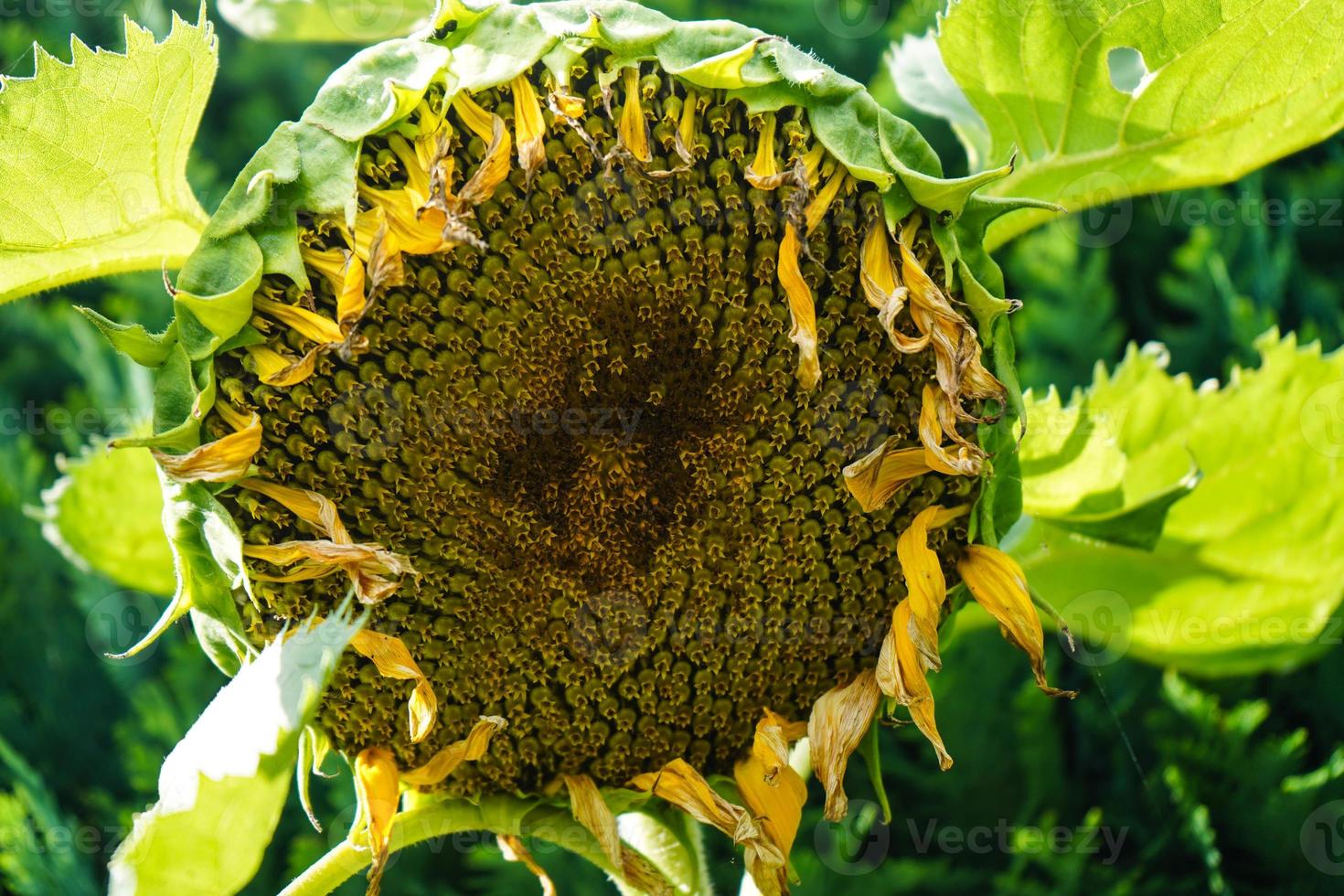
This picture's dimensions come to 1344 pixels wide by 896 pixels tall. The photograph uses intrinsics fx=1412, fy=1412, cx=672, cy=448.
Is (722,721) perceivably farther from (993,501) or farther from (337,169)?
(337,169)

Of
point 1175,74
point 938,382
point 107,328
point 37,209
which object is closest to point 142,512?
point 37,209

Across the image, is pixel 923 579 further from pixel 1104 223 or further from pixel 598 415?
pixel 1104 223

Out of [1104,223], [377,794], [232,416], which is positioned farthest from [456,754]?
[1104,223]

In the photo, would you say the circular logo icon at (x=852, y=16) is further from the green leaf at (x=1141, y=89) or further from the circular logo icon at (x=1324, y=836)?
the circular logo icon at (x=1324, y=836)

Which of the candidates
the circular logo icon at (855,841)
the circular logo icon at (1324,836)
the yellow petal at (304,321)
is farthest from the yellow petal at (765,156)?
the circular logo icon at (1324,836)

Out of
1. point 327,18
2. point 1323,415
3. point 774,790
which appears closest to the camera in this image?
point 774,790

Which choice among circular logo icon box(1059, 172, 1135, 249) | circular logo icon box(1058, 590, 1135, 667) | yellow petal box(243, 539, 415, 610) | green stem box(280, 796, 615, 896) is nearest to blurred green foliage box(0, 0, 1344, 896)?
circular logo icon box(1059, 172, 1135, 249)

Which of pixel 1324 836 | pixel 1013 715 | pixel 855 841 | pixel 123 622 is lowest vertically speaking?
pixel 123 622
